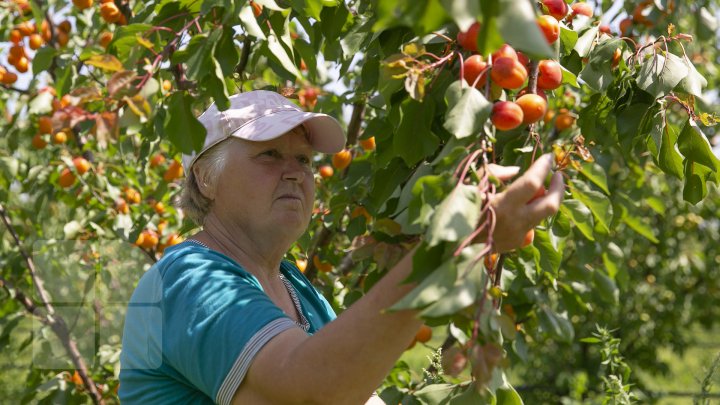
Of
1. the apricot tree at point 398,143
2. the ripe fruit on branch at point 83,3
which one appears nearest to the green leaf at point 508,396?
the apricot tree at point 398,143

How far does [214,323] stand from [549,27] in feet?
2.53

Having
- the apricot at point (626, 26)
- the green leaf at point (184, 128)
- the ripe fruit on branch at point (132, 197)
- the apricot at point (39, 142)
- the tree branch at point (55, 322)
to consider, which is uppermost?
the green leaf at point (184, 128)

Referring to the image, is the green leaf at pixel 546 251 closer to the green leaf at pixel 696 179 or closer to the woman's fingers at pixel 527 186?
the green leaf at pixel 696 179

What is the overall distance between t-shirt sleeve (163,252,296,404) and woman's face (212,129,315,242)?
9.9 inches

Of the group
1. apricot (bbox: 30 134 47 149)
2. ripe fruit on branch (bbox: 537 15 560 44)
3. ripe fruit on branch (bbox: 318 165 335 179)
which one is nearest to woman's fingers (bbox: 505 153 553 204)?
ripe fruit on branch (bbox: 537 15 560 44)

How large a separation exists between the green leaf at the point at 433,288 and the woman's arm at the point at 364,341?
11 cm

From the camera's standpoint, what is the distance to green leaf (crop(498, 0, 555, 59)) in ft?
2.85

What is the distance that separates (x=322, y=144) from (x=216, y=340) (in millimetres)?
707

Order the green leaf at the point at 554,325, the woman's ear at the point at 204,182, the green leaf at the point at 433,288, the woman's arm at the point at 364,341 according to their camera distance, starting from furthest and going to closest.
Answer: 1. the green leaf at the point at 554,325
2. the woman's ear at the point at 204,182
3. the woman's arm at the point at 364,341
4. the green leaf at the point at 433,288

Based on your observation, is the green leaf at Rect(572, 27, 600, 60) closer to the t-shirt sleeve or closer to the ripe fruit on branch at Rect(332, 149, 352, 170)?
the t-shirt sleeve

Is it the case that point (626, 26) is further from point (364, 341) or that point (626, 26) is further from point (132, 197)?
point (364, 341)

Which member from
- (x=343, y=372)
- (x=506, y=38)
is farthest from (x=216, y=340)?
(x=506, y=38)

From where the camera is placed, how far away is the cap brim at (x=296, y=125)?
1.83m

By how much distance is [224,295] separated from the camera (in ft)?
4.94
